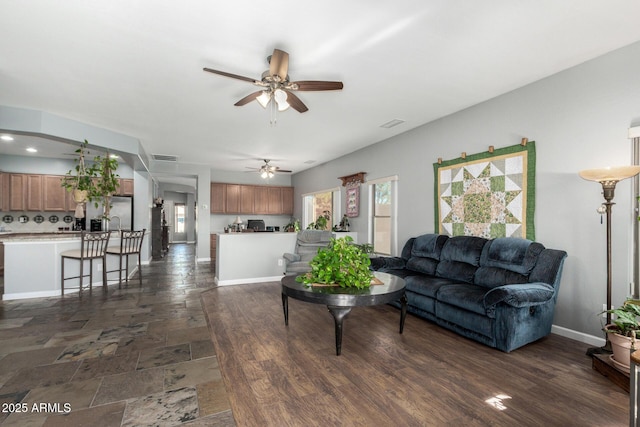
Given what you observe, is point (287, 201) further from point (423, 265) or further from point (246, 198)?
point (423, 265)

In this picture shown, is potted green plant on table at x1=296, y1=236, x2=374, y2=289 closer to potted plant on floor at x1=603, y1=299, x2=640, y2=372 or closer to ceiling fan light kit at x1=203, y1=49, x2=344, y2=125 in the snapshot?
ceiling fan light kit at x1=203, y1=49, x2=344, y2=125

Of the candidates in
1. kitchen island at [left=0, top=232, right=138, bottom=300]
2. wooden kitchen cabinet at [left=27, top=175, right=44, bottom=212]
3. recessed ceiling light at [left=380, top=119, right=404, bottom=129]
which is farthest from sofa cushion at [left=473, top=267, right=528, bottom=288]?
wooden kitchen cabinet at [left=27, top=175, right=44, bottom=212]

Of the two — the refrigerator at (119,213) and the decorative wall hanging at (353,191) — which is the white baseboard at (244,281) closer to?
the decorative wall hanging at (353,191)

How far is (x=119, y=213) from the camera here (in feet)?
23.7

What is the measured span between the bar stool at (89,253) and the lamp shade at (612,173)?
6194 millimetres

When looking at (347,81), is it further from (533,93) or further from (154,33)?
(533,93)

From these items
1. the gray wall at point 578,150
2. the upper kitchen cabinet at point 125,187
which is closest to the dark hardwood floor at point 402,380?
the gray wall at point 578,150

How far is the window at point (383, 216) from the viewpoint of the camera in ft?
17.9

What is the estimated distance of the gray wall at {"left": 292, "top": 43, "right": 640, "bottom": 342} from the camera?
2680 millimetres

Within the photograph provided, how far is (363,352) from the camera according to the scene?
108 inches

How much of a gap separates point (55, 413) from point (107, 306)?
8.22ft

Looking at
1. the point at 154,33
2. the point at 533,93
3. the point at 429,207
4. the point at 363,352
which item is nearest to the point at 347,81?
the point at 154,33

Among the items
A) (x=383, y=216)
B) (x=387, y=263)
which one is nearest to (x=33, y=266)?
(x=387, y=263)

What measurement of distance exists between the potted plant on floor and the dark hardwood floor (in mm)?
194
